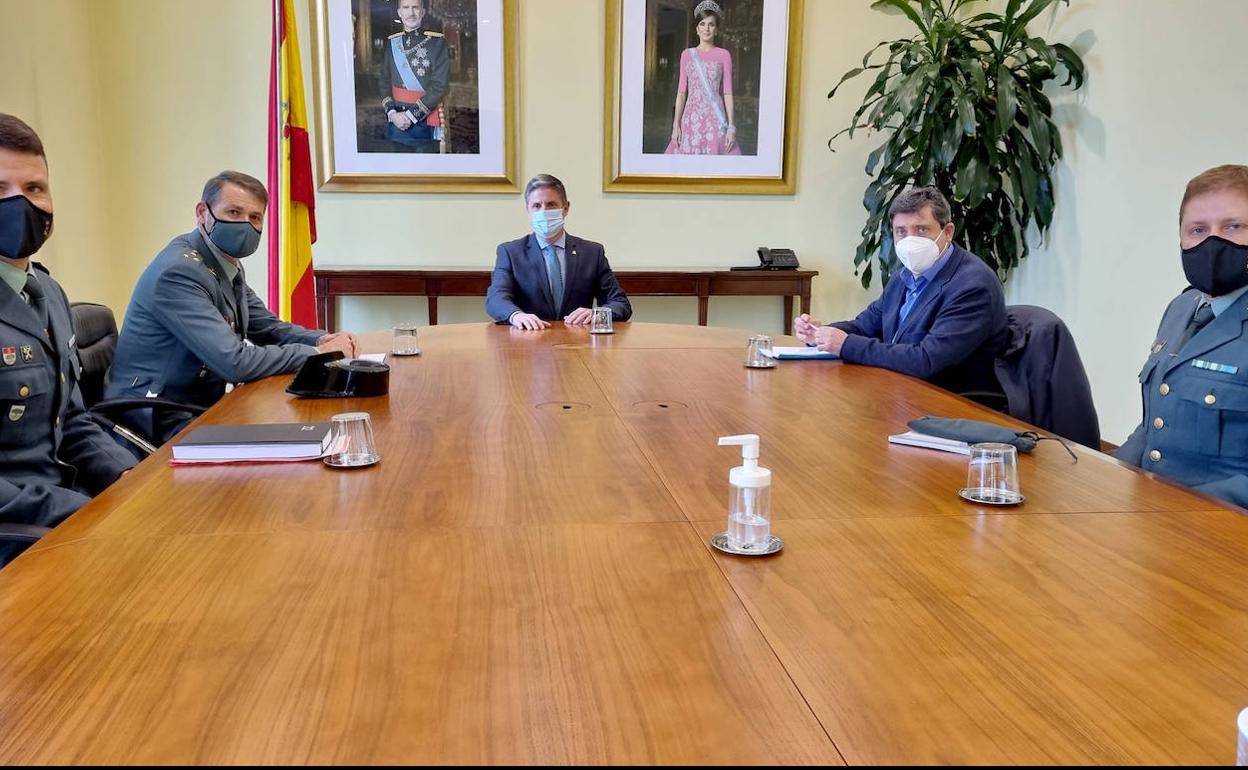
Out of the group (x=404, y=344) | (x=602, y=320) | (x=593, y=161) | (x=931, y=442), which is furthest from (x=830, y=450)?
(x=593, y=161)

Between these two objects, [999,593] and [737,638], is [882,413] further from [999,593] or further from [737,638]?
[737,638]

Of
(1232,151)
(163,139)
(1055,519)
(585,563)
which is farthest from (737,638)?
(163,139)

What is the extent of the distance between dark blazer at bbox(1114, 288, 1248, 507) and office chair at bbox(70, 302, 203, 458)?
2.25 metres

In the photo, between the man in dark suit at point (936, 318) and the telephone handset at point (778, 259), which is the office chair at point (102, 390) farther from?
the telephone handset at point (778, 259)

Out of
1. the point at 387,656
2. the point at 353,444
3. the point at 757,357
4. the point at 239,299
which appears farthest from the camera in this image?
the point at 239,299

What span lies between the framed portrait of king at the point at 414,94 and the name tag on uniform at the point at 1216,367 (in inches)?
155

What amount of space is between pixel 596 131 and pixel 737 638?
182 inches

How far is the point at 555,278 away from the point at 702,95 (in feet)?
6.27

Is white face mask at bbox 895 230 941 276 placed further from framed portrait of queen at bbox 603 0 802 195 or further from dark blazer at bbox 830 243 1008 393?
framed portrait of queen at bbox 603 0 802 195

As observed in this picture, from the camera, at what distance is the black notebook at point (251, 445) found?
58.6 inches

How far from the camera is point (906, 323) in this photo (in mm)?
2773

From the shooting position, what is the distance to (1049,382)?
246cm

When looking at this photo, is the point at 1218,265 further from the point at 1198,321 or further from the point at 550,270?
the point at 550,270

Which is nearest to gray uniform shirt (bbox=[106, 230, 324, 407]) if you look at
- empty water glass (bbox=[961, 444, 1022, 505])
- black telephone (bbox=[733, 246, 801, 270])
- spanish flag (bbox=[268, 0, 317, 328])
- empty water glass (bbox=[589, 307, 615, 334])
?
empty water glass (bbox=[589, 307, 615, 334])
